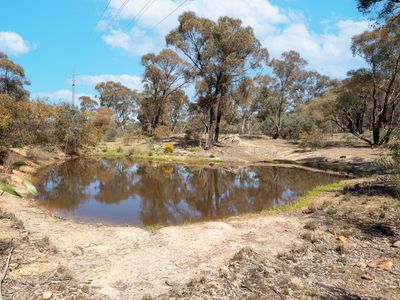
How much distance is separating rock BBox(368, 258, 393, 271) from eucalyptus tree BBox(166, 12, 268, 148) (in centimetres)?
2556

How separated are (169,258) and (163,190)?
378 inches

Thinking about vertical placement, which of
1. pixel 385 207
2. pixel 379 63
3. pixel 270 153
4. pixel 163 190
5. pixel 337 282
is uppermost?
pixel 379 63

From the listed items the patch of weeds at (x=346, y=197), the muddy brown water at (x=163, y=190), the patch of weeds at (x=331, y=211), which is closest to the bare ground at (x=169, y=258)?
the patch of weeds at (x=331, y=211)

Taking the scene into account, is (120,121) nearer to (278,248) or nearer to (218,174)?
(218,174)

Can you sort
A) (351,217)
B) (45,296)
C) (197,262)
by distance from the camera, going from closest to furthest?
1. (45,296)
2. (197,262)
3. (351,217)

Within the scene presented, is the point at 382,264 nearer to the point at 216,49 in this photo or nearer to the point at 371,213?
the point at 371,213

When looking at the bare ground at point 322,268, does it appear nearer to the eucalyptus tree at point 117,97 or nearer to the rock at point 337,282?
the rock at point 337,282

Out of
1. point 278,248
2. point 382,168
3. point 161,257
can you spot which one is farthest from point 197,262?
point 382,168

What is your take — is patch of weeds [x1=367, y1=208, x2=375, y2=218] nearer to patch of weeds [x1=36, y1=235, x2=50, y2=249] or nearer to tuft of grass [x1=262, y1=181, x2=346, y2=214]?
tuft of grass [x1=262, y1=181, x2=346, y2=214]

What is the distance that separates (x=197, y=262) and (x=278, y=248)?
6.68 feet

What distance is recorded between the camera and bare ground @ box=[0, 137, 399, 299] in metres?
5.08

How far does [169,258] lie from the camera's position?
6.44 metres

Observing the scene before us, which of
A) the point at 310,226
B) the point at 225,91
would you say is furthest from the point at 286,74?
the point at 310,226

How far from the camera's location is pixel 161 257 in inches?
255
